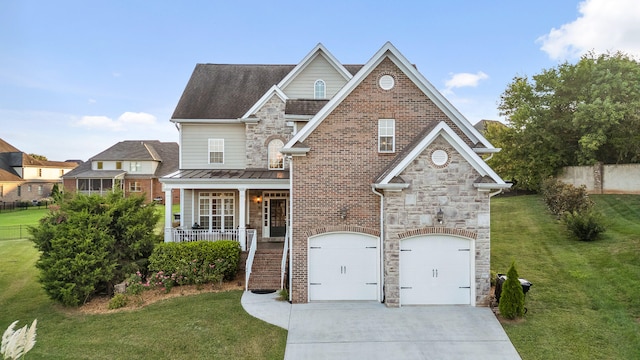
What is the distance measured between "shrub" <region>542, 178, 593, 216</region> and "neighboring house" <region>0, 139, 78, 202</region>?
195ft

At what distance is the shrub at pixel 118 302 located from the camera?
10.7m

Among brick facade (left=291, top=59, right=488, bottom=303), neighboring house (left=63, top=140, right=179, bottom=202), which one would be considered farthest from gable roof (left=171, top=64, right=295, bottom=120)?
neighboring house (left=63, top=140, right=179, bottom=202)

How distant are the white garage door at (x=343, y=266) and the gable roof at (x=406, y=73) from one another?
131 inches

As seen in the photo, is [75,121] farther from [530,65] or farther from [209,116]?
[530,65]

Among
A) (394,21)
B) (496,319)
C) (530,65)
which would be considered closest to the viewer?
(496,319)

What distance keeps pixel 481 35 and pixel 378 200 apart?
1577cm

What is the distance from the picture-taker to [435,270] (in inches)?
400

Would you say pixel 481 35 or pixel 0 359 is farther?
pixel 481 35

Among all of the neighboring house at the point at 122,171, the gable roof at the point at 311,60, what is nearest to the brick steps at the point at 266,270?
the gable roof at the point at 311,60

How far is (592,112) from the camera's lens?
955 inches

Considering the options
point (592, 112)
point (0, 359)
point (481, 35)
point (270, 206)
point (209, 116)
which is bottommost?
point (0, 359)

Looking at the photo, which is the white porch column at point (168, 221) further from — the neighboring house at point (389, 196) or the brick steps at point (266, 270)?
the neighboring house at point (389, 196)

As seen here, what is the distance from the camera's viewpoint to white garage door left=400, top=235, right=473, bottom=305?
10109 mm

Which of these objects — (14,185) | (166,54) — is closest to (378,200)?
(166,54)
